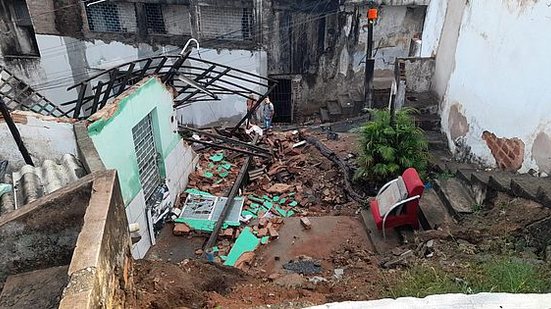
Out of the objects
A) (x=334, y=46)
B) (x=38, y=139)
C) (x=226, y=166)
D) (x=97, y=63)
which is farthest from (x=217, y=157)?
(x=97, y=63)

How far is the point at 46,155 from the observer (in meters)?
5.98

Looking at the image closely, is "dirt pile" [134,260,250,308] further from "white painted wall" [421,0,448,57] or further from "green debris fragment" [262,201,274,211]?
"white painted wall" [421,0,448,57]

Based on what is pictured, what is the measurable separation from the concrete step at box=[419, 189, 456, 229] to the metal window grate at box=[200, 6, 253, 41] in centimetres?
1116

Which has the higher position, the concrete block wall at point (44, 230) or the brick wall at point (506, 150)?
the concrete block wall at point (44, 230)

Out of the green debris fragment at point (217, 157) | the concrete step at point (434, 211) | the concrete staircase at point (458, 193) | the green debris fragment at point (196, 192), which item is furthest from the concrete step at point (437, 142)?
the green debris fragment at point (217, 157)

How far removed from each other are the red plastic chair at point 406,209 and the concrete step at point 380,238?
0.13 meters

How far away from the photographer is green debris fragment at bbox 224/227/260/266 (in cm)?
746

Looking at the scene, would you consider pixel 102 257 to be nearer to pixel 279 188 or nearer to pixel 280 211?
pixel 280 211

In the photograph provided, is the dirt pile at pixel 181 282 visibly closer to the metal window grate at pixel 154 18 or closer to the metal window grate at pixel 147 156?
the metal window grate at pixel 147 156

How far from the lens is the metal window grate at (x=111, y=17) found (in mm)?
16609

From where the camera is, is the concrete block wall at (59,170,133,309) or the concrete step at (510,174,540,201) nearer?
the concrete block wall at (59,170,133,309)

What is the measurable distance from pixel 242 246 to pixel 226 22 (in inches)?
441

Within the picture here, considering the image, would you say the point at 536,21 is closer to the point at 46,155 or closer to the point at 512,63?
the point at 512,63

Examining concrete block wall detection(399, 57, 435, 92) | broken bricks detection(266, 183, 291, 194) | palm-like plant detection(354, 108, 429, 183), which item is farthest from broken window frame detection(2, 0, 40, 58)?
palm-like plant detection(354, 108, 429, 183)
